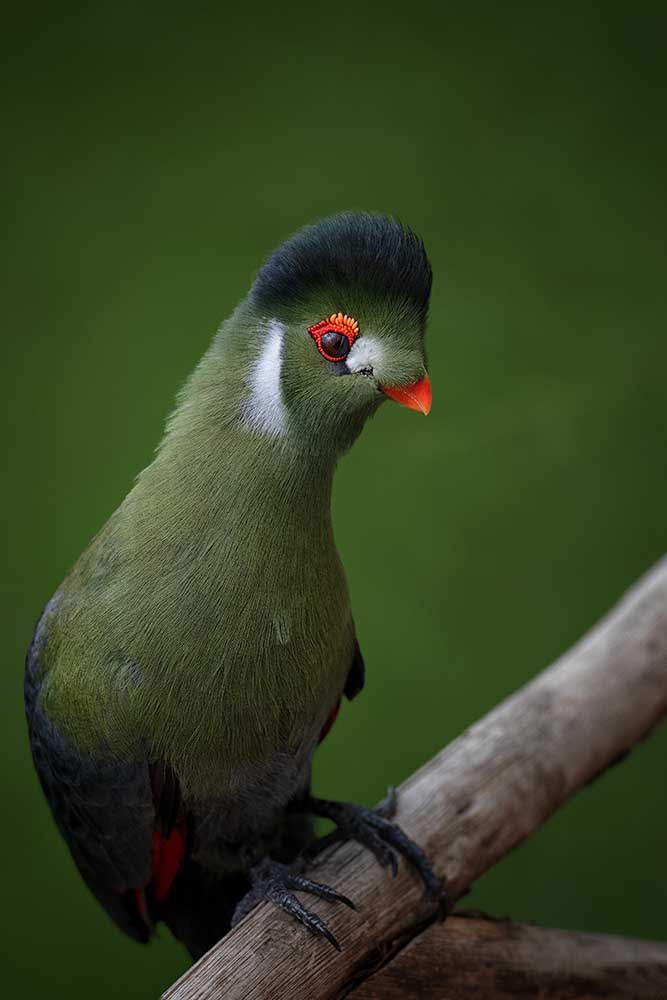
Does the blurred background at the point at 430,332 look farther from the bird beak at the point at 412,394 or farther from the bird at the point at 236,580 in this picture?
the bird beak at the point at 412,394

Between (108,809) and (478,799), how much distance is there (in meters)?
0.58

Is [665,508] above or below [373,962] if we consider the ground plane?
above

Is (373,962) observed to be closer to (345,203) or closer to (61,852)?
(61,852)

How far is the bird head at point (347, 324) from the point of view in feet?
3.69

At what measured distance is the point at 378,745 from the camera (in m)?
2.53

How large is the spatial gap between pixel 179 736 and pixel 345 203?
1.61m

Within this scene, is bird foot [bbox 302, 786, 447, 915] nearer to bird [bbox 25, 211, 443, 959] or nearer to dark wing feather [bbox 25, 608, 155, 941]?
bird [bbox 25, 211, 443, 959]

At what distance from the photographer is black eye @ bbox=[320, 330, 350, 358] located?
3.72 ft

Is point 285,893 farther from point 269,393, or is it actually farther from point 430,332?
point 430,332

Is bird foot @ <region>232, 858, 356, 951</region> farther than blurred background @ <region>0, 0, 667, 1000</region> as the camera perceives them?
No

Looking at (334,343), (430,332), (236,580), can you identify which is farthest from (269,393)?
(430,332)

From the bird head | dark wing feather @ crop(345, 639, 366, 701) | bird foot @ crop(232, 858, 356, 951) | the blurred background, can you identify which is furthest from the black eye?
the blurred background

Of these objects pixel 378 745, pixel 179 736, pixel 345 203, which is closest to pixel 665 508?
pixel 378 745

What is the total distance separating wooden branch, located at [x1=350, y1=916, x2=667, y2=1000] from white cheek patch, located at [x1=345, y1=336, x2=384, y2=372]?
30.4 inches
